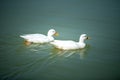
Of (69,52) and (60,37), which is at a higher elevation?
(60,37)

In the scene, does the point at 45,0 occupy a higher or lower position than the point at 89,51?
higher

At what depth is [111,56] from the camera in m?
8.57

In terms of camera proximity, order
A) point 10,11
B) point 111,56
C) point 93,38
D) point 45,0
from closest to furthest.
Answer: point 111,56 < point 93,38 < point 10,11 < point 45,0

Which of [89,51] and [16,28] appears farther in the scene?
[16,28]

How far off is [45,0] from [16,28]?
7361 millimetres

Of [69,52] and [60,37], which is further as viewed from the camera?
[60,37]

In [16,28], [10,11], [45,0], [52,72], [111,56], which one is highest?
[45,0]

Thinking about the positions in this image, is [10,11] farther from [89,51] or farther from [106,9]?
[89,51]

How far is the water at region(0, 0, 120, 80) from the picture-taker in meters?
7.06

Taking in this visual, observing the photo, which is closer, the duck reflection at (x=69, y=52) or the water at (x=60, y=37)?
the water at (x=60, y=37)

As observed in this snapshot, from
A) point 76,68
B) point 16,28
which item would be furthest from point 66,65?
point 16,28

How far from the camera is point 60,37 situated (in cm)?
1038

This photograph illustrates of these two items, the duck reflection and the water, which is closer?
the water

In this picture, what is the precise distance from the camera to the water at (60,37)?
7.06 metres
